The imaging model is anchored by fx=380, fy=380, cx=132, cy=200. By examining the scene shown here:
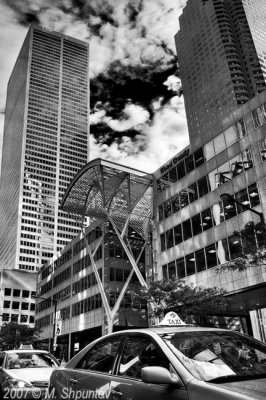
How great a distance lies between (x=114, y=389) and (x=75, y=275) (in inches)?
2196

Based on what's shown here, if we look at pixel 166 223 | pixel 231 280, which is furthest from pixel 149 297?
pixel 166 223

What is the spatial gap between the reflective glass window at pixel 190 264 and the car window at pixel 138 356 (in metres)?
28.7

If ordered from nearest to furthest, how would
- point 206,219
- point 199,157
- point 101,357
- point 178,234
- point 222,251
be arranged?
point 101,357 → point 222,251 → point 206,219 → point 199,157 → point 178,234

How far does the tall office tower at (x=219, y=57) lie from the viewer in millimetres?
136125

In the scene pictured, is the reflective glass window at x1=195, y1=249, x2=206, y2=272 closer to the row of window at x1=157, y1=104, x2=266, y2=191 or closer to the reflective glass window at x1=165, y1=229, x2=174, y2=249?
the reflective glass window at x1=165, y1=229, x2=174, y2=249

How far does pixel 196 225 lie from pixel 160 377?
30242mm

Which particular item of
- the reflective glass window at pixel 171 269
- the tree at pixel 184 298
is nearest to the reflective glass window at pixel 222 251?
the tree at pixel 184 298

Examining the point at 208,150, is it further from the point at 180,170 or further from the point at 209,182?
the point at 180,170

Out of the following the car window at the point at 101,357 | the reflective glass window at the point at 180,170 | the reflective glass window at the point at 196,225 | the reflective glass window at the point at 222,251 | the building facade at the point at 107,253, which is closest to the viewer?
the car window at the point at 101,357

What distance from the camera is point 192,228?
110 ft

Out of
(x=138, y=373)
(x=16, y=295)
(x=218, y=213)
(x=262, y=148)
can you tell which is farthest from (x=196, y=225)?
(x=16, y=295)

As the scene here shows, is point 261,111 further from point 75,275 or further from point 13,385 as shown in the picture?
point 75,275

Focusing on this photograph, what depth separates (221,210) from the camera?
99.9 feet

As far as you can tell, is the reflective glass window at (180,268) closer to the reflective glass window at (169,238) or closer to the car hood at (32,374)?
the reflective glass window at (169,238)
